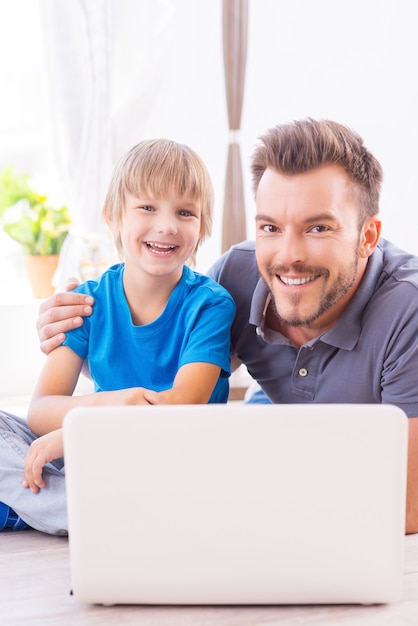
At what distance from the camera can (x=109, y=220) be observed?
6.26ft

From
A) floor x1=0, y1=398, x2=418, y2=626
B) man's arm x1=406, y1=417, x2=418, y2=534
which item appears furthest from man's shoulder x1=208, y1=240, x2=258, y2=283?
floor x1=0, y1=398, x2=418, y2=626

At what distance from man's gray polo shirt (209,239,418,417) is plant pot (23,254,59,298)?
174cm

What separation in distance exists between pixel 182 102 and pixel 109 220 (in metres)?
1.77

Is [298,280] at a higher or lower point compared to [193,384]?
higher

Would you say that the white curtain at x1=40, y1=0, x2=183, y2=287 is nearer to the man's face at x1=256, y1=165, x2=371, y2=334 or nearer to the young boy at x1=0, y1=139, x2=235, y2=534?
the young boy at x1=0, y1=139, x2=235, y2=534

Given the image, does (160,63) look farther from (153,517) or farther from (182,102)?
(153,517)

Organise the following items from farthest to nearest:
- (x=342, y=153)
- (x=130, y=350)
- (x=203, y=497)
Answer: (x=130, y=350), (x=342, y=153), (x=203, y=497)

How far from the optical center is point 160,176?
1733 millimetres

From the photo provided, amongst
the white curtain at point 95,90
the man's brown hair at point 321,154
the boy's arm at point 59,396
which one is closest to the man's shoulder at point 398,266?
the man's brown hair at point 321,154

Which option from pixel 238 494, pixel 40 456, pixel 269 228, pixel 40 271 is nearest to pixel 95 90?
pixel 40 271

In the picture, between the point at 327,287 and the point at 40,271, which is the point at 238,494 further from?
the point at 40,271

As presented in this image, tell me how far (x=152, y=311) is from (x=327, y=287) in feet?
1.34

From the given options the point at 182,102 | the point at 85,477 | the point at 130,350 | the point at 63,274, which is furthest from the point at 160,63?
the point at 85,477

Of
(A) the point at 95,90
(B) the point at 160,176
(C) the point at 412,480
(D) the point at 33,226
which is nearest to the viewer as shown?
(C) the point at 412,480
